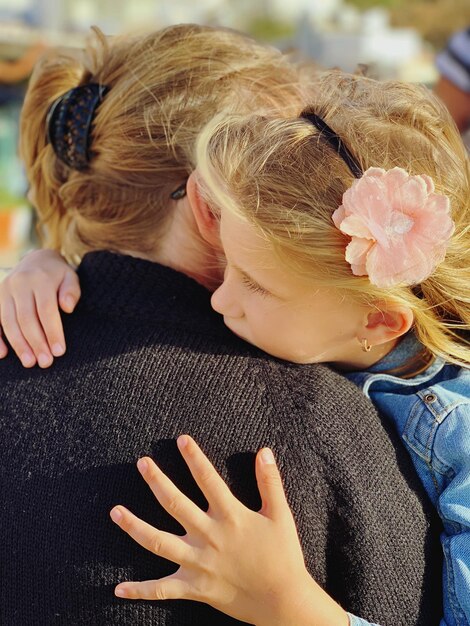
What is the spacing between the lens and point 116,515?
120 cm

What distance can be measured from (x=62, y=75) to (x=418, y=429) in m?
1.21

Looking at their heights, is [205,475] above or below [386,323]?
below

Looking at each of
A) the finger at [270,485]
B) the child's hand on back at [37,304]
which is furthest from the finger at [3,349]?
the finger at [270,485]

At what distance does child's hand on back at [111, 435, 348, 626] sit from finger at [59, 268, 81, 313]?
1.33 ft

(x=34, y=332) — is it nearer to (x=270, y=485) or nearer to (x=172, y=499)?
(x=172, y=499)

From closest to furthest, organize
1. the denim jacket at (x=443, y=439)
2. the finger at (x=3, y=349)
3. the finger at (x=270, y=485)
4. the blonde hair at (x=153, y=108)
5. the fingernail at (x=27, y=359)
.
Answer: the finger at (x=270, y=485) → the denim jacket at (x=443, y=439) → the fingernail at (x=27, y=359) → the finger at (x=3, y=349) → the blonde hair at (x=153, y=108)

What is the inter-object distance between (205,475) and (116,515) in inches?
5.7

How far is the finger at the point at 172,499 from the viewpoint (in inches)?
47.5

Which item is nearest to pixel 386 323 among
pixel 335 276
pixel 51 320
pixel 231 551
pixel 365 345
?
pixel 365 345

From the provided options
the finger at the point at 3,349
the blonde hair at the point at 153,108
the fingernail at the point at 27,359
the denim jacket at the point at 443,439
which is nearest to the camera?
the denim jacket at the point at 443,439

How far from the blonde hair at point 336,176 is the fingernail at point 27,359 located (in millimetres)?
431

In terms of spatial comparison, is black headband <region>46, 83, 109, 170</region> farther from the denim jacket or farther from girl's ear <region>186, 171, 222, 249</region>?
the denim jacket

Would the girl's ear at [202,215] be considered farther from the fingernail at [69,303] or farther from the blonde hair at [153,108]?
the fingernail at [69,303]

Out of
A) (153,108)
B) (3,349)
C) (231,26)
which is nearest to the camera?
(3,349)
